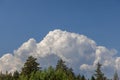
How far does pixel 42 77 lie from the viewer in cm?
9825

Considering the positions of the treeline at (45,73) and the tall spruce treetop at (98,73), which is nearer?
the treeline at (45,73)

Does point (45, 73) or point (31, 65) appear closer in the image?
point (45, 73)

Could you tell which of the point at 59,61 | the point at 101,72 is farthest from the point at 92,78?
the point at 59,61

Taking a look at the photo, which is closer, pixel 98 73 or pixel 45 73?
pixel 45 73

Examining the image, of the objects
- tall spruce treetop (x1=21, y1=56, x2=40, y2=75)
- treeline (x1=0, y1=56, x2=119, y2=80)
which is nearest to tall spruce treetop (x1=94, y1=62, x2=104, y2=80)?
treeline (x1=0, y1=56, x2=119, y2=80)

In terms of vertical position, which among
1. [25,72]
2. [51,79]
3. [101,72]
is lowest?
[51,79]

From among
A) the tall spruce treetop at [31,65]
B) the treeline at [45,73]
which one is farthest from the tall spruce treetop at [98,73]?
the tall spruce treetop at [31,65]

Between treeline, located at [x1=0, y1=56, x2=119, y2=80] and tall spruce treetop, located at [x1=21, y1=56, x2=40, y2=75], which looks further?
tall spruce treetop, located at [x1=21, y1=56, x2=40, y2=75]

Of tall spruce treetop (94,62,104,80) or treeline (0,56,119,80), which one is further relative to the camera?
tall spruce treetop (94,62,104,80)

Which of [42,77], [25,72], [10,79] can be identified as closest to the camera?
[42,77]

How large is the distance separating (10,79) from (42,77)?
189 feet

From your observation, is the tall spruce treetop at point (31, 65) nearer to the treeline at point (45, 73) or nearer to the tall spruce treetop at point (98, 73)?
the treeline at point (45, 73)

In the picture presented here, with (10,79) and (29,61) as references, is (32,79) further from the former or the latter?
(10,79)

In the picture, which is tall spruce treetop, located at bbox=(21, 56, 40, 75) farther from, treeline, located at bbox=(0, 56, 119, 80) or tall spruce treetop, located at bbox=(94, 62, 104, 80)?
tall spruce treetop, located at bbox=(94, 62, 104, 80)
